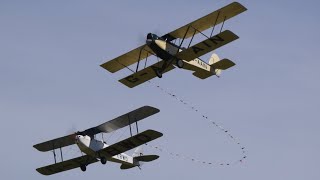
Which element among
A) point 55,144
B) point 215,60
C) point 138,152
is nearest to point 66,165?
point 55,144

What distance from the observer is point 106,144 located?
1917 inches

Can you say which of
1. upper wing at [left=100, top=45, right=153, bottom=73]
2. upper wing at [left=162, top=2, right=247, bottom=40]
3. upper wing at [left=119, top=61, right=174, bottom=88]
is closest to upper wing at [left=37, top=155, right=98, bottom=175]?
upper wing at [left=119, top=61, right=174, bottom=88]

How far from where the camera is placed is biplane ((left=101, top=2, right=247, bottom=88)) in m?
44.8

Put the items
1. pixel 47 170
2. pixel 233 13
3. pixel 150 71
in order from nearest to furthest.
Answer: pixel 233 13, pixel 150 71, pixel 47 170

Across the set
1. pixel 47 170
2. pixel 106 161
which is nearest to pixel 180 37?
pixel 106 161

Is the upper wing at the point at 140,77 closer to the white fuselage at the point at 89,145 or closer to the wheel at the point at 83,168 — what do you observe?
the white fuselage at the point at 89,145

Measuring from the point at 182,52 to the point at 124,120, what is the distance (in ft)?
18.6

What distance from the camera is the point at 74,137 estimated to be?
48219 mm

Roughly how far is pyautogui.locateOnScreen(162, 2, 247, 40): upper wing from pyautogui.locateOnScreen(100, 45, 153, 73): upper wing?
2848mm

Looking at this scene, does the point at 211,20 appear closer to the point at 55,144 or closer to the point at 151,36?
the point at 151,36

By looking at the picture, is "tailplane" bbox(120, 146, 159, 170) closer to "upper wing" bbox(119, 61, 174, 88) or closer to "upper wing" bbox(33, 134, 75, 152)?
"upper wing" bbox(33, 134, 75, 152)

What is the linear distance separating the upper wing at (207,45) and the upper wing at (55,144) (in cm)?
876

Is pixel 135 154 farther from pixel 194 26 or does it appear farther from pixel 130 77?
pixel 194 26

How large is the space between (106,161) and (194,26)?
849 centimetres
